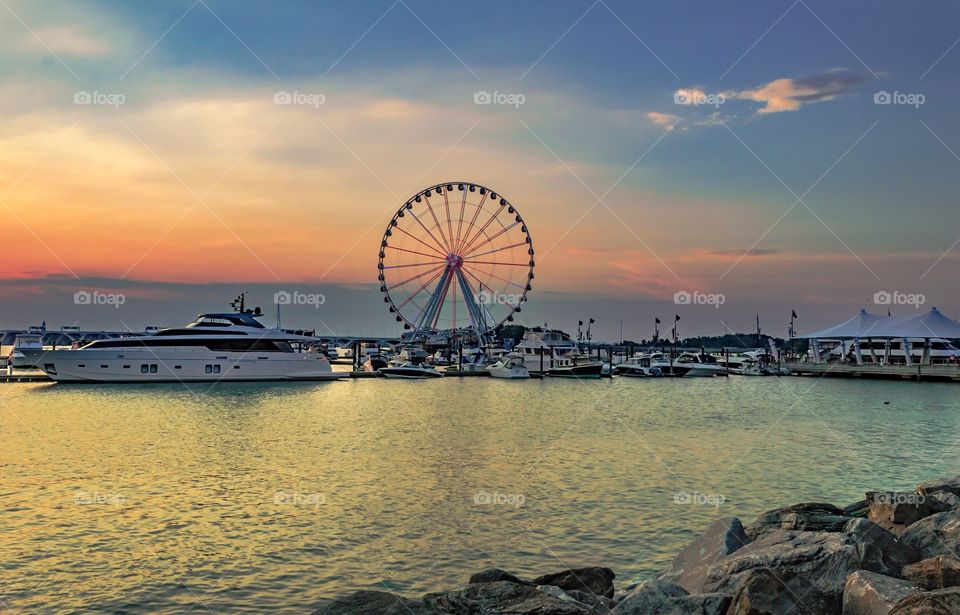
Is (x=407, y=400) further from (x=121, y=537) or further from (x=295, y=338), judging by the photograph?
(x=121, y=537)

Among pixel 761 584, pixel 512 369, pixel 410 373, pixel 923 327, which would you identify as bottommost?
pixel 761 584

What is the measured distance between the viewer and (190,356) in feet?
222

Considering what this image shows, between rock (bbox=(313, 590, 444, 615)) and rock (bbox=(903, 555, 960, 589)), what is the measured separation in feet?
19.8

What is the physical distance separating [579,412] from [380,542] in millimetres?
34604

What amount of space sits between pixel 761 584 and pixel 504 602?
3.11 metres

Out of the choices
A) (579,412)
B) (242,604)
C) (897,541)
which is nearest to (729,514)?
(897,541)

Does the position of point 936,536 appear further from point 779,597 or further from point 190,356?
point 190,356

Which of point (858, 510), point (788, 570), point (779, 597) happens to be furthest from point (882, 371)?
point (779, 597)

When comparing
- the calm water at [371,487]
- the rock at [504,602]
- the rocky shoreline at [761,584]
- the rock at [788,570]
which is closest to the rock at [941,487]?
A: the calm water at [371,487]

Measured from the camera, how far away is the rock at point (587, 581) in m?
11.8

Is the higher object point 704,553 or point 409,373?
point 409,373

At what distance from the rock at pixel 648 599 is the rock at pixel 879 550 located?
2637 mm

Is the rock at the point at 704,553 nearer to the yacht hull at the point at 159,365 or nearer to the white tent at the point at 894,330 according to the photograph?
the yacht hull at the point at 159,365

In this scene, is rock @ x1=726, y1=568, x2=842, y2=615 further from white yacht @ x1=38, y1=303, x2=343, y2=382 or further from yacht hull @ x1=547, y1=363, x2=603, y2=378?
yacht hull @ x1=547, y1=363, x2=603, y2=378
